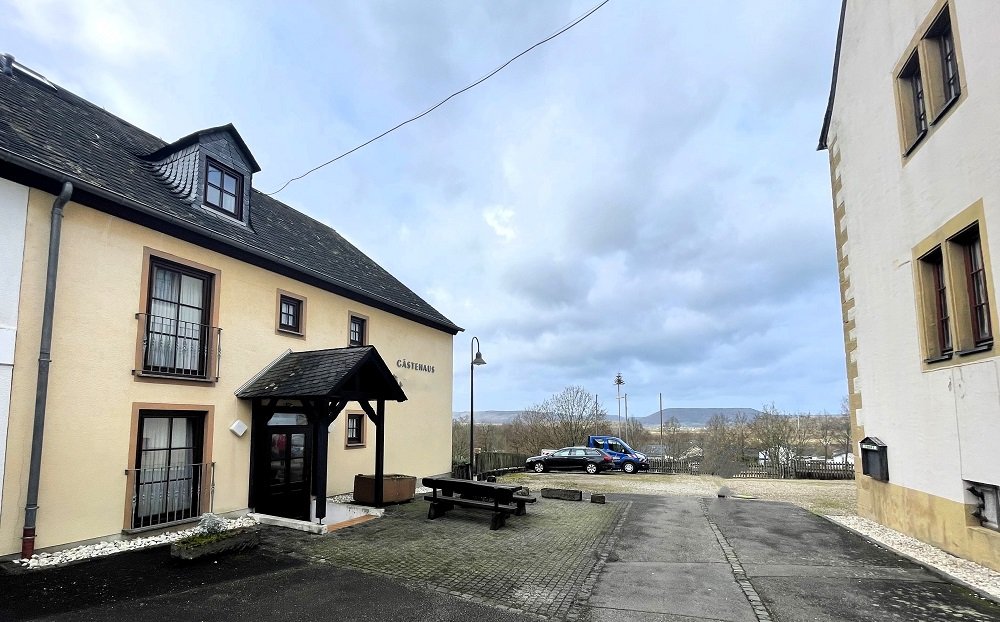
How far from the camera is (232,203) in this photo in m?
12.2

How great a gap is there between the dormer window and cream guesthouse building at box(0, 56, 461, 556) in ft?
0.13

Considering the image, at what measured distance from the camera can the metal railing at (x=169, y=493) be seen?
870 centimetres

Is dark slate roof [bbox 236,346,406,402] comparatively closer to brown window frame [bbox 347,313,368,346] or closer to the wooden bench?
the wooden bench

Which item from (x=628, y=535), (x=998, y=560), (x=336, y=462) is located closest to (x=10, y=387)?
(x=336, y=462)

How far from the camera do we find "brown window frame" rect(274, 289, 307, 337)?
11.9 meters

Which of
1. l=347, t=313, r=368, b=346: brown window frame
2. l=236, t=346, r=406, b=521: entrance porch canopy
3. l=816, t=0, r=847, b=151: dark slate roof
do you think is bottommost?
l=236, t=346, r=406, b=521: entrance porch canopy

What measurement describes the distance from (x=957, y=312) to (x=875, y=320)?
2.74 m

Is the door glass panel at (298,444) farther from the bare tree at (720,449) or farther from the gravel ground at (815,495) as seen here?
the bare tree at (720,449)

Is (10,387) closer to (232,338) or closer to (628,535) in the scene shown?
(232,338)

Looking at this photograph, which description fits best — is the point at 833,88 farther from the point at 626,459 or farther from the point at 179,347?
the point at 626,459

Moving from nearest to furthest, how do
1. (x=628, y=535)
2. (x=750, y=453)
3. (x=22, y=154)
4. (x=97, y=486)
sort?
(x=22, y=154) < (x=97, y=486) < (x=628, y=535) < (x=750, y=453)

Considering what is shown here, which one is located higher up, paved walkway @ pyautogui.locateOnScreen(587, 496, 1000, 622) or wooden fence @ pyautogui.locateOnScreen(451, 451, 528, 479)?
paved walkway @ pyautogui.locateOnScreen(587, 496, 1000, 622)

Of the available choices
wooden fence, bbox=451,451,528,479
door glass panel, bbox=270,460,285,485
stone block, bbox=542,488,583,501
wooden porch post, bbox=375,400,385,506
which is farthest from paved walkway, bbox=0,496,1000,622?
wooden fence, bbox=451,451,528,479

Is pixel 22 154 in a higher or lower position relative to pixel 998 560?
higher
